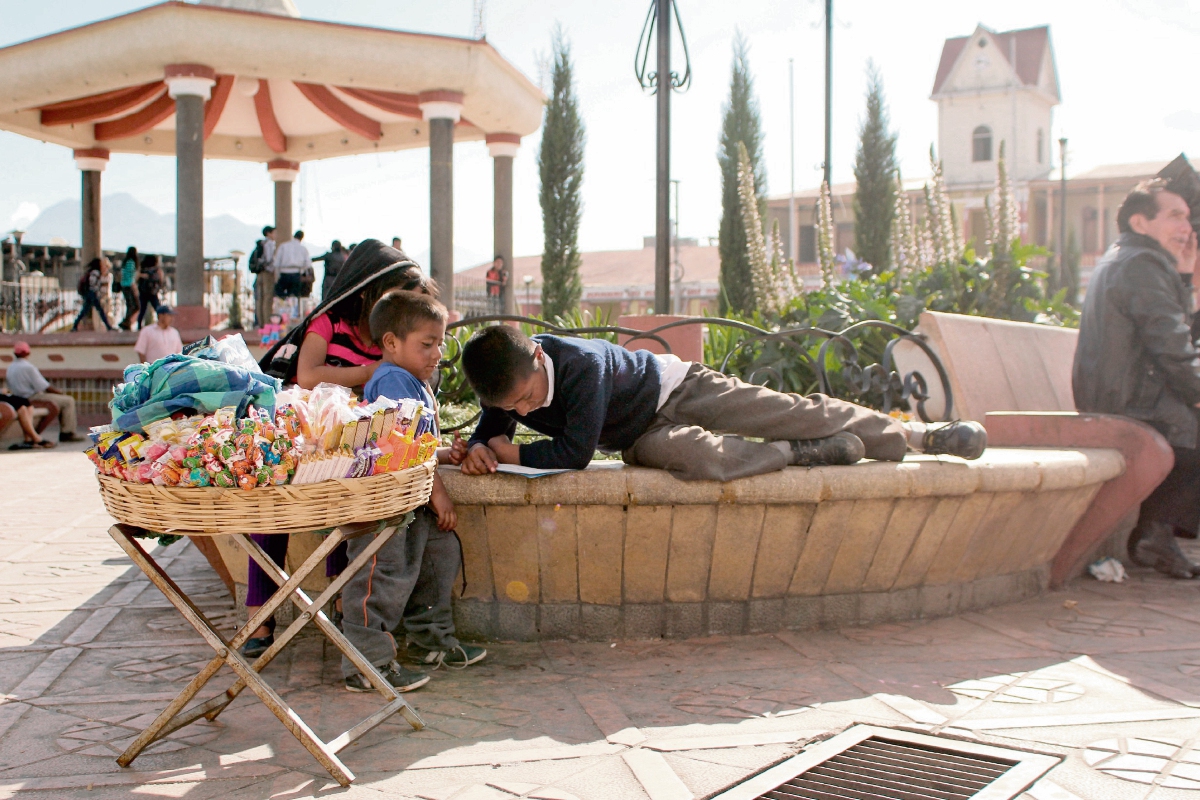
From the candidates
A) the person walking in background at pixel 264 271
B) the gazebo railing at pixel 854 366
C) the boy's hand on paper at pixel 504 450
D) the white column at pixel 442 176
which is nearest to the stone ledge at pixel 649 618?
the boy's hand on paper at pixel 504 450

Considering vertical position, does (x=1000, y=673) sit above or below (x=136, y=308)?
below

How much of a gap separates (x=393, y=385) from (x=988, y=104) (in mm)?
47279

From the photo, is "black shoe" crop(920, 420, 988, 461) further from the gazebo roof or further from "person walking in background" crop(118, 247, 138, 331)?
"person walking in background" crop(118, 247, 138, 331)

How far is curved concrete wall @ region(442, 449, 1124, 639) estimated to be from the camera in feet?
11.1

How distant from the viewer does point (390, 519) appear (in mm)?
2586

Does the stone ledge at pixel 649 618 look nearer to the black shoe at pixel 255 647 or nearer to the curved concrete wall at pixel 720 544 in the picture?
the curved concrete wall at pixel 720 544

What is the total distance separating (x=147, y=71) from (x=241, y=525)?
13153 mm

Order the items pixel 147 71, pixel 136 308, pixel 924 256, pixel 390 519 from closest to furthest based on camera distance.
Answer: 1. pixel 390 519
2. pixel 924 256
3. pixel 147 71
4. pixel 136 308

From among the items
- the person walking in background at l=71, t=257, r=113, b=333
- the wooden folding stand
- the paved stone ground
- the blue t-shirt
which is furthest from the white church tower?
the wooden folding stand

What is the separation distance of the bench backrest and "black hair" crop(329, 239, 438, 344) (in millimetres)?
2672

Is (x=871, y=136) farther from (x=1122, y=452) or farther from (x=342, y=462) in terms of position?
(x=342, y=462)

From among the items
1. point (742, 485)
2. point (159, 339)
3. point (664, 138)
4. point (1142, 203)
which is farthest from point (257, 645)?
point (159, 339)

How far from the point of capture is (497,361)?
3.05 m

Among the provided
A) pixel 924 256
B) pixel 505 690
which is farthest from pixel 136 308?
pixel 505 690
